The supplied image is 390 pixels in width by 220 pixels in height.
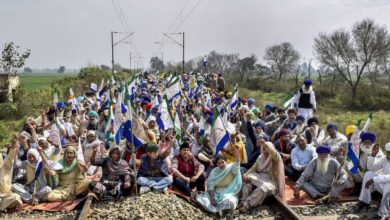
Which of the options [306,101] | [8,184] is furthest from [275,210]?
[306,101]

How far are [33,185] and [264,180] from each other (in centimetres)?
438

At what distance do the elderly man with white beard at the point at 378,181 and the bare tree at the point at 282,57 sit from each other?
5282cm

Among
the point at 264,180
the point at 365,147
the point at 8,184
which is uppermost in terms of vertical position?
the point at 365,147

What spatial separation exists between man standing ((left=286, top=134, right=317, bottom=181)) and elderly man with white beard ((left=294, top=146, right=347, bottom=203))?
0.59 metres

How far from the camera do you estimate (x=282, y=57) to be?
207ft

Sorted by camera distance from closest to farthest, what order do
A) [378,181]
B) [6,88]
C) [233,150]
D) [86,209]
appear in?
1. [378,181]
2. [86,209]
3. [233,150]
4. [6,88]

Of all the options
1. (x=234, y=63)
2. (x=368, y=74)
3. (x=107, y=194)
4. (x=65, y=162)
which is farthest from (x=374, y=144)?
(x=234, y=63)

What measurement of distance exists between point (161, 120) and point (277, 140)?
9.54ft

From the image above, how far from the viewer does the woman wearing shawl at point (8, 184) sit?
8266 millimetres

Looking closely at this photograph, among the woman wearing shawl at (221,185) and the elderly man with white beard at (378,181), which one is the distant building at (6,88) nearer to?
the woman wearing shawl at (221,185)

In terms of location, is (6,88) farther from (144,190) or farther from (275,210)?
(275,210)

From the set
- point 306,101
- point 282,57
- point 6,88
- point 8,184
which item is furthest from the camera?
point 282,57

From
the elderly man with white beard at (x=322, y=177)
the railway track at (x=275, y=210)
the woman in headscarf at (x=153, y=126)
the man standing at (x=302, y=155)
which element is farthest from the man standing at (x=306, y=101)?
the railway track at (x=275, y=210)

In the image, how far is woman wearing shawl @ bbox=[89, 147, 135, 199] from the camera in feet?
28.3
